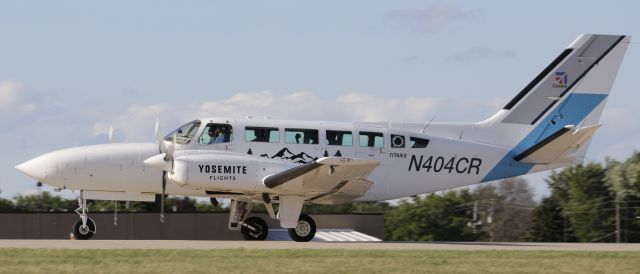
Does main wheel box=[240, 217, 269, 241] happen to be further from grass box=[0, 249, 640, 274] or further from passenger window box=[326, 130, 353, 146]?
grass box=[0, 249, 640, 274]

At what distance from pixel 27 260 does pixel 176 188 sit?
676 centimetres

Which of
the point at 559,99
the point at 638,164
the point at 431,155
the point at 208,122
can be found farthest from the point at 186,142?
the point at 638,164

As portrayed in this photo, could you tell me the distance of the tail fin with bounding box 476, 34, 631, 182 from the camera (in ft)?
90.2

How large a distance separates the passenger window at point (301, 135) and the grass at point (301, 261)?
4.86 m

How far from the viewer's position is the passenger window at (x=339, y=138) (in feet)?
84.5

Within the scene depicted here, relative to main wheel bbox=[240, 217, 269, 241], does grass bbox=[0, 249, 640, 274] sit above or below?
below

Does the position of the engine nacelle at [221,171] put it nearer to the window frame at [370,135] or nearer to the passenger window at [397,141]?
the window frame at [370,135]

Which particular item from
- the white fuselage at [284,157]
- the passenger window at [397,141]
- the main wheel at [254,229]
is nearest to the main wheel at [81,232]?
the white fuselage at [284,157]

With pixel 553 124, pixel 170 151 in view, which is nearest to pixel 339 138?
pixel 170 151

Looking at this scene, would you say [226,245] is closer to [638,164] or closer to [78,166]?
[78,166]

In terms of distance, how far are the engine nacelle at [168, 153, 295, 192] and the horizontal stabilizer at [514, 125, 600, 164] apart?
6.02 m

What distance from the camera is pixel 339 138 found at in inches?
1016

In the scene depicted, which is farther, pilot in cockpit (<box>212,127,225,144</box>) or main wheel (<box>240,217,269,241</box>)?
main wheel (<box>240,217,269,241</box>)

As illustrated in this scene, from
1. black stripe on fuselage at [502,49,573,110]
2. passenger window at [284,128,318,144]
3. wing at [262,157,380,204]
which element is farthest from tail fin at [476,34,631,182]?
passenger window at [284,128,318,144]
